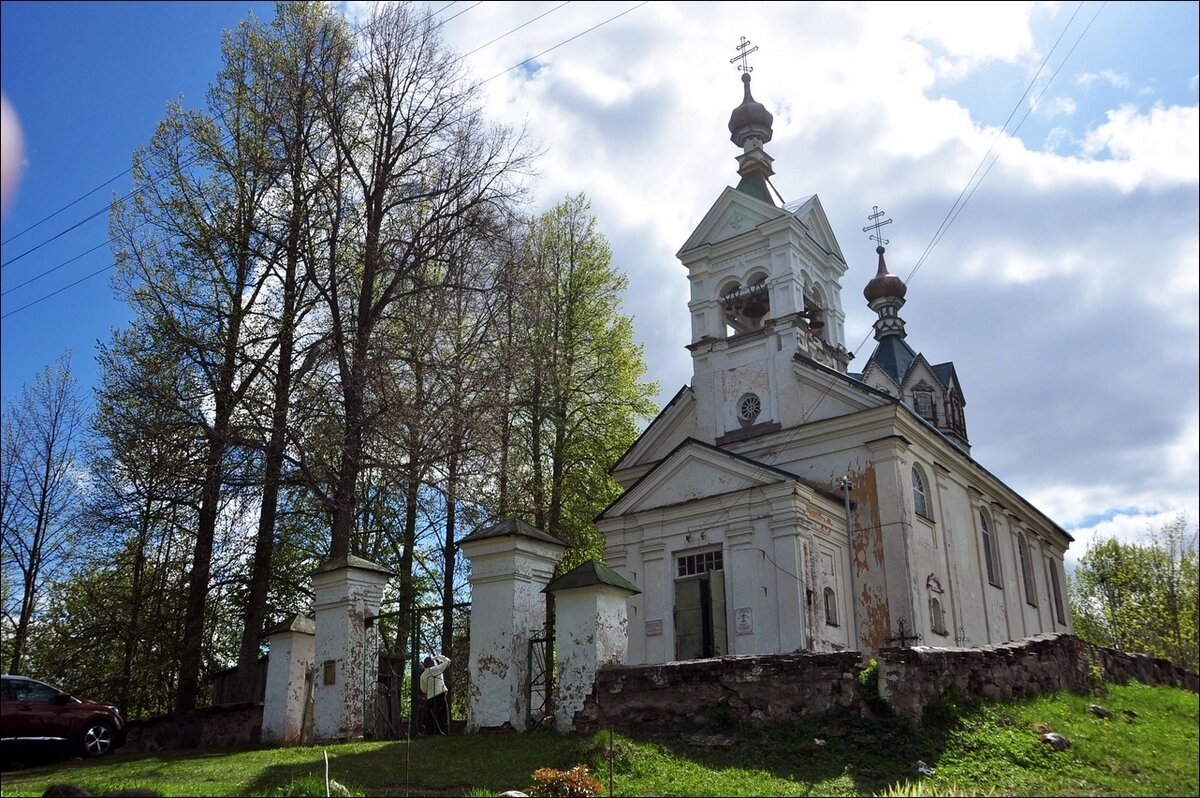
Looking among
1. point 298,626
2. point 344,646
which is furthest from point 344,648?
point 298,626

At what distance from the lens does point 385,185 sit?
20406 millimetres

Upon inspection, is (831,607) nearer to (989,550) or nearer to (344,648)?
(989,550)

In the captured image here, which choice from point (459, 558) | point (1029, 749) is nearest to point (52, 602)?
point (459, 558)

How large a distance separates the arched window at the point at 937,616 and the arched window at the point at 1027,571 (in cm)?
912

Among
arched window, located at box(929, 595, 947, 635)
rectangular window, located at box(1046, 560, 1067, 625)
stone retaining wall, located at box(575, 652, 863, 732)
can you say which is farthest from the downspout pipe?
rectangular window, located at box(1046, 560, 1067, 625)

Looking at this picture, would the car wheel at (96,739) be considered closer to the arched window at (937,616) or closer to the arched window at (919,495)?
the arched window at (937,616)

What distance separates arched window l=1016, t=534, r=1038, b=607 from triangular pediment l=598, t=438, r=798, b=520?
13.5 m

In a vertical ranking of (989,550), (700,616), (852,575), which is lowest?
(700,616)

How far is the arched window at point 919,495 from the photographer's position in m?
23.2

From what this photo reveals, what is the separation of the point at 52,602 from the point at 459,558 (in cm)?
1002

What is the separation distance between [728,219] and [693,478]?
7.38m

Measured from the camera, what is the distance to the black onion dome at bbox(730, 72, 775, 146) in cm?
2848

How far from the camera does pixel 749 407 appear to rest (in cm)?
2445

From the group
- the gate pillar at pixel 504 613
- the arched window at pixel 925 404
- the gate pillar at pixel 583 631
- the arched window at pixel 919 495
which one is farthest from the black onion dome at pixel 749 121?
the gate pillar at pixel 583 631
